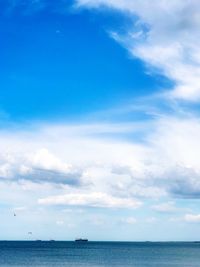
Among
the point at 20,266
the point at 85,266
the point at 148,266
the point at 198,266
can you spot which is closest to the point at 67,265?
the point at 85,266

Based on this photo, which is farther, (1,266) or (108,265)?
(108,265)

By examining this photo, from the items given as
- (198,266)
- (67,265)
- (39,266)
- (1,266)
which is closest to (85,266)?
(67,265)

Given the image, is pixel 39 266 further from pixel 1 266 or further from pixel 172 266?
pixel 172 266

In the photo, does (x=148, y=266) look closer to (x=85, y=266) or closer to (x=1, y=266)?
(x=85, y=266)

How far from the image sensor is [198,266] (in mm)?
129750

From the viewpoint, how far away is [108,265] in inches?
5241

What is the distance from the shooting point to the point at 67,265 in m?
131

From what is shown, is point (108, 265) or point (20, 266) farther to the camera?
point (108, 265)

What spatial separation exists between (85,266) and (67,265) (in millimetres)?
5997

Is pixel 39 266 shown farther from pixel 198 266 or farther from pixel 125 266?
pixel 198 266

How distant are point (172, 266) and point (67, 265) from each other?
32.3 metres

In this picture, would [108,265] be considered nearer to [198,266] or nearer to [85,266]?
[85,266]

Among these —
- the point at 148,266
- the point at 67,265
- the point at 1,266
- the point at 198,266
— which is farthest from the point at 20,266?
Answer: the point at 198,266

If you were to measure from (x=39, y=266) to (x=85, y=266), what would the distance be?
14.2 metres
